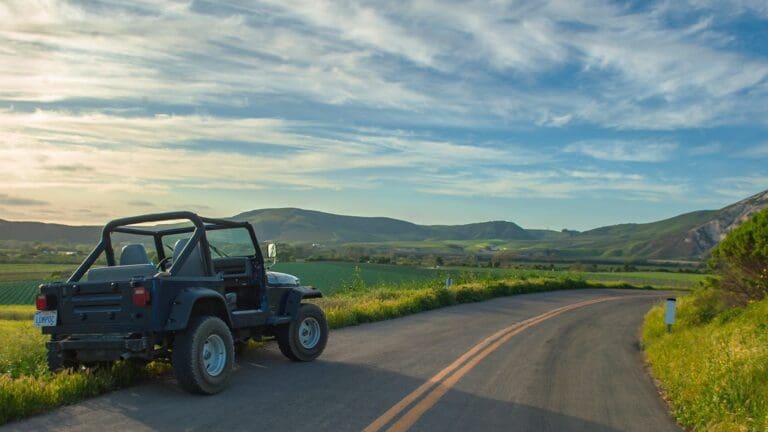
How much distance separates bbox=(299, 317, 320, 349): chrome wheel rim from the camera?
1103cm

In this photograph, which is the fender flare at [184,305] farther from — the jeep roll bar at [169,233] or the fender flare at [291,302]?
the fender flare at [291,302]

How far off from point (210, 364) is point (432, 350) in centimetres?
518

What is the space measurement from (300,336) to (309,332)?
297mm

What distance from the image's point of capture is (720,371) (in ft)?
29.1

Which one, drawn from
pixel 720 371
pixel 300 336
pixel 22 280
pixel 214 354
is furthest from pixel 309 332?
pixel 22 280

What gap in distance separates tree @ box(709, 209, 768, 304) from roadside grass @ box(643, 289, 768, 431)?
5.33 feet

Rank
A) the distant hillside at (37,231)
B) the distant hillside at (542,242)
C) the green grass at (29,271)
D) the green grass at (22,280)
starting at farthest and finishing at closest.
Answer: the distant hillside at (542,242) → the distant hillside at (37,231) → the green grass at (29,271) → the green grass at (22,280)

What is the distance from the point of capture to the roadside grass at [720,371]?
7.56 m

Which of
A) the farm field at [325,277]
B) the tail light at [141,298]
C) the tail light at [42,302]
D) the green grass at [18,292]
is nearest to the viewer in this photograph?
the tail light at [141,298]

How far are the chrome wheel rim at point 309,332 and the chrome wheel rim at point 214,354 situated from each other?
2396 mm

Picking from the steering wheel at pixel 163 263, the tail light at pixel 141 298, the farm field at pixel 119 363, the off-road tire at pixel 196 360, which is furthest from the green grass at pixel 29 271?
the tail light at pixel 141 298

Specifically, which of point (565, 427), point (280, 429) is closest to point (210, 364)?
point (280, 429)

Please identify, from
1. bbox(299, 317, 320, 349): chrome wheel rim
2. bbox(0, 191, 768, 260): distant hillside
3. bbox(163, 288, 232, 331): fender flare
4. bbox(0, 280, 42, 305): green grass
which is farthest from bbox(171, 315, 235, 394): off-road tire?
bbox(0, 191, 768, 260): distant hillside

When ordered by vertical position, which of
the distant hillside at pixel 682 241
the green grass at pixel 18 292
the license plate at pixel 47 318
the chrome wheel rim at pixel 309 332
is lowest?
the green grass at pixel 18 292
